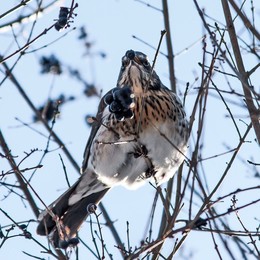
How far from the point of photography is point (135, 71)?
21.9ft

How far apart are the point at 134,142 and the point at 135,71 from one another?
80cm

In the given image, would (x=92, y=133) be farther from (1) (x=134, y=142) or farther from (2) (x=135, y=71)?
(1) (x=134, y=142)

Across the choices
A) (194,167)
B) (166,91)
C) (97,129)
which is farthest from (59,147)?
(194,167)

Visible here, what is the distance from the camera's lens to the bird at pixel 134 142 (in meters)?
6.44

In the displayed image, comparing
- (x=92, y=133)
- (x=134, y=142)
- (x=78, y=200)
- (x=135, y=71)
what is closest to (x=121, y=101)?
(x=134, y=142)

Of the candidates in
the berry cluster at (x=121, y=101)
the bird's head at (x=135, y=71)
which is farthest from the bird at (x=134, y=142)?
the berry cluster at (x=121, y=101)

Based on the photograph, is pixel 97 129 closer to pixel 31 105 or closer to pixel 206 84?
pixel 31 105

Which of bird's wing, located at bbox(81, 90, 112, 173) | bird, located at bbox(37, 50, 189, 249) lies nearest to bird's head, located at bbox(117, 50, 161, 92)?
bird, located at bbox(37, 50, 189, 249)

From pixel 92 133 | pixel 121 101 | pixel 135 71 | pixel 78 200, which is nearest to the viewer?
pixel 121 101

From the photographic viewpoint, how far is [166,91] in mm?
6996

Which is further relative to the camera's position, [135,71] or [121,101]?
[135,71]

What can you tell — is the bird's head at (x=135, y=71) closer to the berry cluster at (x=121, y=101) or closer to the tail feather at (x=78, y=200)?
the tail feather at (x=78, y=200)

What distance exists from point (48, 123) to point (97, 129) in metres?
0.52

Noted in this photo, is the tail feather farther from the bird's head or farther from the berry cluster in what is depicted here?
the berry cluster
